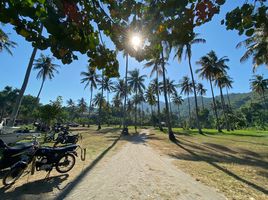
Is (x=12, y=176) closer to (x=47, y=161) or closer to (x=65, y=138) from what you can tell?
(x=47, y=161)

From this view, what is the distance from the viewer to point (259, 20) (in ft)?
7.96

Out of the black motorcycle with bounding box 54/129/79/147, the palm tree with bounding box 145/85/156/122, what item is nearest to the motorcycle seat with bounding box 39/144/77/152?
the black motorcycle with bounding box 54/129/79/147

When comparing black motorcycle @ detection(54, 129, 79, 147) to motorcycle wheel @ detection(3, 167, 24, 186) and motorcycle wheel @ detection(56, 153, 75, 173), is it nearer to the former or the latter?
motorcycle wheel @ detection(56, 153, 75, 173)

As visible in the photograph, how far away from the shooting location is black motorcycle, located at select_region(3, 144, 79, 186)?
5102 mm

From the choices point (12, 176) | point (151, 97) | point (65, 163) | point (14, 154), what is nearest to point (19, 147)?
point (14, 154)

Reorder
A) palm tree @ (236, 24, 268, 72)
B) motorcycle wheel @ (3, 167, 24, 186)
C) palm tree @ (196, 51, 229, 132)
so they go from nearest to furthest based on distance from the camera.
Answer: motorcycle wheel @ (3, 167, 24, 186), palm tree @ (236, 24, 268, 72), palm tree @ (196, 51, 229, 132)

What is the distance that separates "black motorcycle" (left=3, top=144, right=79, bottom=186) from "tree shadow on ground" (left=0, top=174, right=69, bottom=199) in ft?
1.22

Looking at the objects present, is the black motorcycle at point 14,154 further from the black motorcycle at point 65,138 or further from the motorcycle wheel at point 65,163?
the black motorcycle at point 65,138

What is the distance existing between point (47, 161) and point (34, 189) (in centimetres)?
113

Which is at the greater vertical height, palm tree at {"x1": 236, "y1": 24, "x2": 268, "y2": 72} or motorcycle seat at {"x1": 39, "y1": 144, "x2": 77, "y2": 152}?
palm tree at {"x1": 236, "y1": 24, "x2": 268, "y2": 72}

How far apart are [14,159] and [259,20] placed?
7.16 m

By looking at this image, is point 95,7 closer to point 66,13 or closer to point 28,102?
point 66,13

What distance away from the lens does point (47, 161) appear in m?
5.82

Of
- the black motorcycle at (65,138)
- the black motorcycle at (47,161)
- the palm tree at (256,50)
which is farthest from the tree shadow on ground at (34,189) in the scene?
the palm tree at (256,50)
